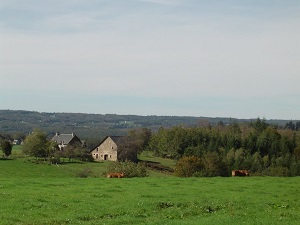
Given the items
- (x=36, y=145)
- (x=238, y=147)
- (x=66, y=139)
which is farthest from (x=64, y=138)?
(x=238, y=147)


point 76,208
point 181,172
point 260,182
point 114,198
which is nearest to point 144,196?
point 114,198

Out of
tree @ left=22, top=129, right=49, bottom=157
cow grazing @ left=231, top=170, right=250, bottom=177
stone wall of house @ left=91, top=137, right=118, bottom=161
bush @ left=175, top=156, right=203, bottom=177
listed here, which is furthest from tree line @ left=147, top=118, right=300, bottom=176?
cow grazing @ left=231, top=170, right=250, bottom=177

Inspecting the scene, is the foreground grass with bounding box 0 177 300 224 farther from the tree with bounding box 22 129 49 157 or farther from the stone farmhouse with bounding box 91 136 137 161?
the stone farmhouse with bounding box 91 136 137 161

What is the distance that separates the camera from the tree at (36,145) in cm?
10319

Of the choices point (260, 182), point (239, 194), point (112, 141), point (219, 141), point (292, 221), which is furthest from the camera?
point (112, 141)

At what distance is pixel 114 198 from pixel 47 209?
4.65 meters

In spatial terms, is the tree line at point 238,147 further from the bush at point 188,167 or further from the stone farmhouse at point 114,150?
the bush at point 188,167

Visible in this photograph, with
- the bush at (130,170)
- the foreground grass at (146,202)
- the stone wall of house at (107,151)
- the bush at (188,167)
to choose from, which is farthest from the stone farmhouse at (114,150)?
the foreground grass at (146,202)

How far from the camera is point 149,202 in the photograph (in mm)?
23188

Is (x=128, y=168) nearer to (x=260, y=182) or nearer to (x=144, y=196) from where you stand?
(x=260, y=182)

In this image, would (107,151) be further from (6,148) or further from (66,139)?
(6,148)

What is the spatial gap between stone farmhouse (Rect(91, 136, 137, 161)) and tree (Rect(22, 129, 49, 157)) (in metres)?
19.7

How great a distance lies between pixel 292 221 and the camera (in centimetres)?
1989

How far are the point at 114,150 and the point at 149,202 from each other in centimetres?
9898
